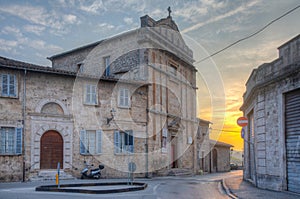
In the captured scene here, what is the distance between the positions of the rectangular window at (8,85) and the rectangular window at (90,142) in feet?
15.1

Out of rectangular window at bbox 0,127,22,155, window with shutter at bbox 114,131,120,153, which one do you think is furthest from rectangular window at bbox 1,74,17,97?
window with shutter at bbox 114,131,120,153

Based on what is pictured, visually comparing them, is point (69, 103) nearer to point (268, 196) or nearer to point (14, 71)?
point (14, 71)

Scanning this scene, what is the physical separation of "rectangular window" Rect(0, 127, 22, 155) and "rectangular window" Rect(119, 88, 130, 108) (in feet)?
22.2

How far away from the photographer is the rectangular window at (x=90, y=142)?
21145mm

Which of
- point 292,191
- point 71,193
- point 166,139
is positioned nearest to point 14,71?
point 71,193

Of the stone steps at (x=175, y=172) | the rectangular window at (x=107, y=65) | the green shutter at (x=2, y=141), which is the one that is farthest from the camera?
the rectangular window at (x=107, y=65)

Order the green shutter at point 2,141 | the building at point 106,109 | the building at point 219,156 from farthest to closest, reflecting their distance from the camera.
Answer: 1. the building at point 219,156
2. the building at point 106,109
3. the green shutter at point 2,141

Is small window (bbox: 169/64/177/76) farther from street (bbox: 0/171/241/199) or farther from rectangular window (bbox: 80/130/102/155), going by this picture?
street (bbox: 0/171/241/199)

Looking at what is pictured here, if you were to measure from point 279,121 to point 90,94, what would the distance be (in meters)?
11.9

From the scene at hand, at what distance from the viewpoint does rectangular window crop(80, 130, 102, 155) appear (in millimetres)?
21145

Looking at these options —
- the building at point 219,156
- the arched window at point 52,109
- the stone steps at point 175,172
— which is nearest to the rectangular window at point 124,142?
the stone steps at point 175,172

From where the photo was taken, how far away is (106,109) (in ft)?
73.4

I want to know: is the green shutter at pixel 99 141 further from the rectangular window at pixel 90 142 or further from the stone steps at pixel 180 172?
the stone steps at pixel 180 172

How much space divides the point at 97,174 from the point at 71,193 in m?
7.31
